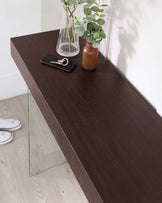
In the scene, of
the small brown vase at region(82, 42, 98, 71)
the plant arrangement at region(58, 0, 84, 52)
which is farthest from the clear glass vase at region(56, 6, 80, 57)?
the small brown vase at region(82, 42, 98, 71)

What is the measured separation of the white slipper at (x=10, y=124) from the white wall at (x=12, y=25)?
0.28 metres

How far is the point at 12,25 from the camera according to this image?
2.00 m

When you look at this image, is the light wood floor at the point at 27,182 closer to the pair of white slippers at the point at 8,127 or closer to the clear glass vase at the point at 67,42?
the pair of white slippers at the point at 8,127

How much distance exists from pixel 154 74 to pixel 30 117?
780 mm

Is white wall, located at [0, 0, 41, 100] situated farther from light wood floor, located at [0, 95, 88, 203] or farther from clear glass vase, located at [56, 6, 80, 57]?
clear glass vase, located at [56, 6, 80, 57]

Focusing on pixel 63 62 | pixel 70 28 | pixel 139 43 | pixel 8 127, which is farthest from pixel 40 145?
pixel 139 43

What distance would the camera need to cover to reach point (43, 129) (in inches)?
67.3

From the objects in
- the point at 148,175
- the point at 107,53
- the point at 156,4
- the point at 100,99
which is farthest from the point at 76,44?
the point at 148,175

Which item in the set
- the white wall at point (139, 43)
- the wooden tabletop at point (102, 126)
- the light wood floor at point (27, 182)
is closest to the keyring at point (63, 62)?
the wooden tabletop at point (102, 126)

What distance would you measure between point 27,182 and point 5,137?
34 centimetres

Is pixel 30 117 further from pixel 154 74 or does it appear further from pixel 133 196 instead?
pixel 133 196

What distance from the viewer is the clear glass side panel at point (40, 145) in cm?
166

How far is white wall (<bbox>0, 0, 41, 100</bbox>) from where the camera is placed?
6.35ft

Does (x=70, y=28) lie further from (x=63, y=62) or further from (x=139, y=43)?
(x=139, y=43)
